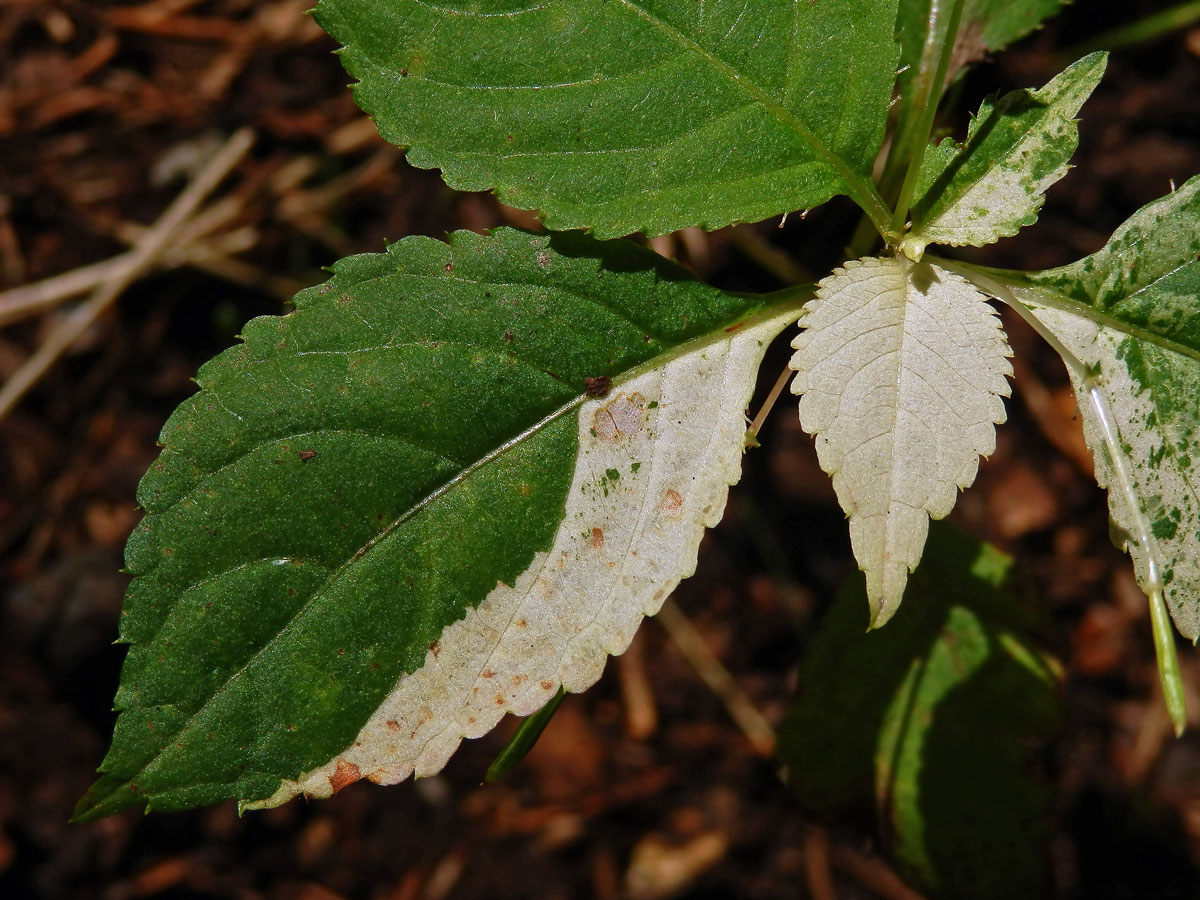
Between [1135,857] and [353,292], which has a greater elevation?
[353,292]

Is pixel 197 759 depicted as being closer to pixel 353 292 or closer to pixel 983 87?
pixel 353 292

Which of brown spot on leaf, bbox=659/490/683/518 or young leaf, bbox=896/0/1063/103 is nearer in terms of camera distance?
brown spot on leaf, bbox=659/490/683/518


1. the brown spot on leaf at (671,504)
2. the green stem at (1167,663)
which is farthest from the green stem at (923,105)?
the green stem at (1167,663)

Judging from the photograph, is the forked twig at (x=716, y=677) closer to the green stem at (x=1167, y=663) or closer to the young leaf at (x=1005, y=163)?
the green stem at (x=1167, y=663)

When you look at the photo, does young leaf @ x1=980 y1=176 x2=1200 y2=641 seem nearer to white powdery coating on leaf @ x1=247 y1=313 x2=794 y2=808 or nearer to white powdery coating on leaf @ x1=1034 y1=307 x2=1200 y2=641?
white powdery coating on leaf @ x1=1034 y1=307 x2=1200 y2=641

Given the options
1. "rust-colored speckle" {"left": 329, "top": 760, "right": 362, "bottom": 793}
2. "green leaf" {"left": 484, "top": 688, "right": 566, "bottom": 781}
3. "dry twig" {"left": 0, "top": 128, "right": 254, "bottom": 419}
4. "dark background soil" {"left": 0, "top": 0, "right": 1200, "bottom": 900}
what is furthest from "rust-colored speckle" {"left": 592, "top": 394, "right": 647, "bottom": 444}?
"dry twig" {"left": 0, "top": 128, "right": 254, "bottom": 419}

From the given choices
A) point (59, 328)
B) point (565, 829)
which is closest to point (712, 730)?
point (565, 829)
